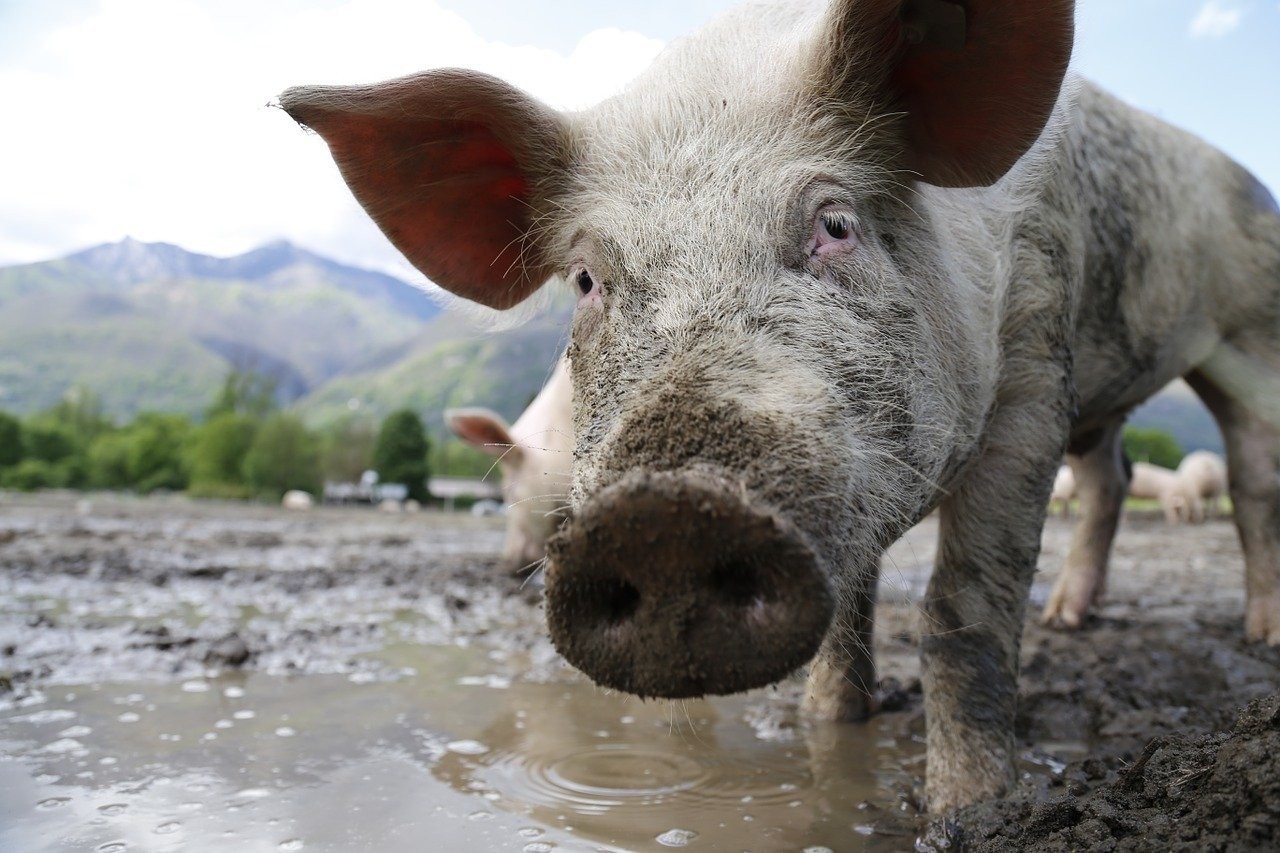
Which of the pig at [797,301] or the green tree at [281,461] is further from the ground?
the pig at [797,301]

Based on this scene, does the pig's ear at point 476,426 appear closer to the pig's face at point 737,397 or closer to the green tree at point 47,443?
the pig's face at point 737,397

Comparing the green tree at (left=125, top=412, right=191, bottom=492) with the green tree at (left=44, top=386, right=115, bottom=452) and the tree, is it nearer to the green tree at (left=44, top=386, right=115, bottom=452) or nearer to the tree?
the green tree at (left=44, top=386, right=115, bottom=452)

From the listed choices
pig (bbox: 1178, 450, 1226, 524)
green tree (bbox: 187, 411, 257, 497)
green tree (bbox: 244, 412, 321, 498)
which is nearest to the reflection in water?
pig (bbox: 1178, 450, 1226, 524)

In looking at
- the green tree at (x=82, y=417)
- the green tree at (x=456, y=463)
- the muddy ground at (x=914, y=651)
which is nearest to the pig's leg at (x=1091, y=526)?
the muddy ground at (x=914, y=651)

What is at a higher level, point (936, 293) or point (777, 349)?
point (936, 293)

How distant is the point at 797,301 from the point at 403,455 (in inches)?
2360

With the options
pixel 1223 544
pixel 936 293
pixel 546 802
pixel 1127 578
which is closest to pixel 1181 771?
pixel 936 293

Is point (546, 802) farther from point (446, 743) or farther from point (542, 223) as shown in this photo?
point (542, 223)

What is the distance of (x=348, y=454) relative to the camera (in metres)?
61.6

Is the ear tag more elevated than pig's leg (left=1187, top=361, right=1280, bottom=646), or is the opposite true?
the ear tag

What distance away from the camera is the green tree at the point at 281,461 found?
186 feet

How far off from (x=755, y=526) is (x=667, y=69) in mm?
1798

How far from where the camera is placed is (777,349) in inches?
79.6

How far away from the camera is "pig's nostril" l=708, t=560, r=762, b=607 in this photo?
1615mm
